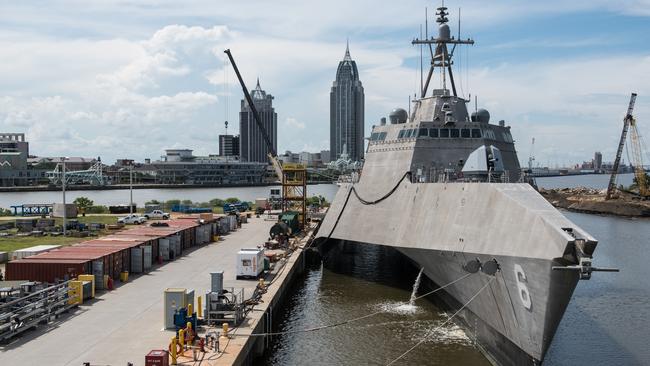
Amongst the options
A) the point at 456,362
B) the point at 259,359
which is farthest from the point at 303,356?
the point at 456,362

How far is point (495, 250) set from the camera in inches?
650

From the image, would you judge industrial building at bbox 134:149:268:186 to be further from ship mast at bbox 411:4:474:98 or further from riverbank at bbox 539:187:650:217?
ship mast at bbox 411:4:474:98

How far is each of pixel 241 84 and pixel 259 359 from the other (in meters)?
63.3

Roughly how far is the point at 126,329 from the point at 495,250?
10.9m

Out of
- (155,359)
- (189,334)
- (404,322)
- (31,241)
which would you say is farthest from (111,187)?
(155,359)

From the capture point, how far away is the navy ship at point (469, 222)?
14188 mm

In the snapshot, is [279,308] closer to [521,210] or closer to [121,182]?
[521,210]

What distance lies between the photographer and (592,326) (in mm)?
22859

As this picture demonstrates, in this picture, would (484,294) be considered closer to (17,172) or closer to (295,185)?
(295,185)

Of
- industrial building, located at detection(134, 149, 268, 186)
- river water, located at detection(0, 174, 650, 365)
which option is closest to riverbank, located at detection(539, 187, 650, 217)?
river water, located at detection(0, 174, 650, 365)

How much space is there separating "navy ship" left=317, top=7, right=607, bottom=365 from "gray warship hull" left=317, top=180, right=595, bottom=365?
0.13ft

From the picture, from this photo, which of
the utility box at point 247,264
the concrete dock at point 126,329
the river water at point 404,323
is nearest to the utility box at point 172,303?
the concrete dock at point 126,329

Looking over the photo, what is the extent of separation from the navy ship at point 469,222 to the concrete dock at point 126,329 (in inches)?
232

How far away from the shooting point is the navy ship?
1419 cm
